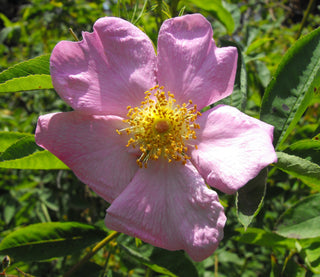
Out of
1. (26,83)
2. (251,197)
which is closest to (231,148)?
(251,197)

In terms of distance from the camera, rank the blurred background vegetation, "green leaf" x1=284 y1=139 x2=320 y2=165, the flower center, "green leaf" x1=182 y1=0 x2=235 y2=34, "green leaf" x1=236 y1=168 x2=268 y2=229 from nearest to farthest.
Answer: "green leaf" x1=236 y1=168 x2=268 y2=229
"green leaf" x1=284 y1=139 x2=320 y2=165
the flower center
"green leaf" x1=182 y1=0 x2=235 y2=34
the blurred background vegetation

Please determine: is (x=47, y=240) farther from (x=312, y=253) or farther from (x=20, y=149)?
(x=312, y=253)

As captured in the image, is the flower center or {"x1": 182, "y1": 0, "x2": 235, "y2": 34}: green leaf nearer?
the flower center

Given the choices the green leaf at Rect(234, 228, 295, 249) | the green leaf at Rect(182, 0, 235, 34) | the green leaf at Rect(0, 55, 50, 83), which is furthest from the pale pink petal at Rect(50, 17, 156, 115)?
the green leaf at Rect(234, 228, 295, 249)

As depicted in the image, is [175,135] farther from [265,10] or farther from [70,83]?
[265,10]

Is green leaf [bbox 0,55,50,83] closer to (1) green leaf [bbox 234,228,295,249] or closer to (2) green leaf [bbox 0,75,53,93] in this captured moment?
(2) green leaf [bbox 0,75,53,93]

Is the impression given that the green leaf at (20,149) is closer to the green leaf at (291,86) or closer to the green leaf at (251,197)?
the green leaf at (251,197)

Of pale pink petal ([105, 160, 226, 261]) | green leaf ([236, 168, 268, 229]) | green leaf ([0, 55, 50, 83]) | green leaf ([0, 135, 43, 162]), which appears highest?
green leaf ([0, 55, 50, 83])
